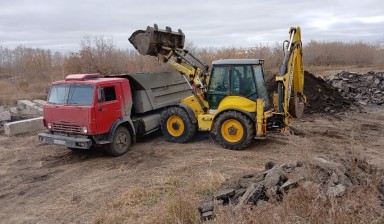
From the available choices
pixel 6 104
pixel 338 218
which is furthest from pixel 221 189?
pixel 6 104

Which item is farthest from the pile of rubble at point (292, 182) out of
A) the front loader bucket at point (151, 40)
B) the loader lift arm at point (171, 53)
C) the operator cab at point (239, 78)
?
the front loader bucket at point (151, 40)

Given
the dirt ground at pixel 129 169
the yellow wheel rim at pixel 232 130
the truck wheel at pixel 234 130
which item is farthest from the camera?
the yellow wheel rim at pixel 232 130

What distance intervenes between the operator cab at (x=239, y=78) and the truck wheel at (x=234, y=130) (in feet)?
1.93

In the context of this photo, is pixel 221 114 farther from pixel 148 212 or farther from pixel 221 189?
pixel 148 212

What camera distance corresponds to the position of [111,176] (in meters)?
8.04

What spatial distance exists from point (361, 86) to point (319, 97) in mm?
5253

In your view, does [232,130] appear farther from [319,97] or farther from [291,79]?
[319,97]

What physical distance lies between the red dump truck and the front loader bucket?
0.79 meters

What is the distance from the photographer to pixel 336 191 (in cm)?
484

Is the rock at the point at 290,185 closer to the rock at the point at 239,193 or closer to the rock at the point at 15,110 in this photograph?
the rock at the point at 239,193

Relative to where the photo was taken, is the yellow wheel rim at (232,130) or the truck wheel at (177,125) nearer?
the yellow wheel rim at (232,130)

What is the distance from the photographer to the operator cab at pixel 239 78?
9516 millimetres

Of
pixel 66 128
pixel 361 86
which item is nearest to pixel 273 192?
pixel 66 128

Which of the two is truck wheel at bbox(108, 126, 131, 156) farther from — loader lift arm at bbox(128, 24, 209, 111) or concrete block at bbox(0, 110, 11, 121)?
concrete block at bbox(0, 110, 11, 121)
